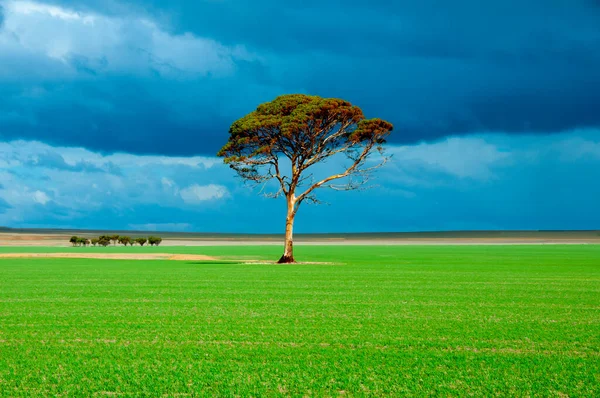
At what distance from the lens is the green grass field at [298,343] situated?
10.7 m

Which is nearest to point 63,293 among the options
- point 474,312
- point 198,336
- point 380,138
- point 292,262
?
point 198,336

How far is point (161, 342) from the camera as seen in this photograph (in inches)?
566

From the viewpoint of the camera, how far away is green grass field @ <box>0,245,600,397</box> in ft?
35.2

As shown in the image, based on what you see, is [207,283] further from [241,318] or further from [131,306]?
[241,318]

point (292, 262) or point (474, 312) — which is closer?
point (474, 312)

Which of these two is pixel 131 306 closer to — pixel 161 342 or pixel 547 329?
pixel 161 342

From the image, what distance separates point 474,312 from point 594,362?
24.2ft

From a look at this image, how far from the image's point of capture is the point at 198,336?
15.1 metres

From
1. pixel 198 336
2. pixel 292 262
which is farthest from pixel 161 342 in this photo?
pixel 292 262

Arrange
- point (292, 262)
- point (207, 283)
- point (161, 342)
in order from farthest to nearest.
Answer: point (292, 262), point (207, 283), point (161, 342)

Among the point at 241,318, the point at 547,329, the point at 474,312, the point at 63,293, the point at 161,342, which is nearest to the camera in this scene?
the point at 161,342

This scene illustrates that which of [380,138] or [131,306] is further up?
[380,138]

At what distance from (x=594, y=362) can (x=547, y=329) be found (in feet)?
13.5

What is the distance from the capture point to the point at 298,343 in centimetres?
1425
